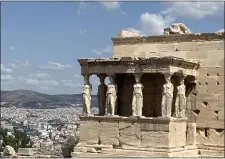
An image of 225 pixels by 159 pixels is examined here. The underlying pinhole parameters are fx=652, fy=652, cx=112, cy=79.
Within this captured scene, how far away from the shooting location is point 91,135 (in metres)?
21.7

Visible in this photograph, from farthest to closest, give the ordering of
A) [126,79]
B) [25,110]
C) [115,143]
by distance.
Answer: [25,110]
[126,79]
[115,143]

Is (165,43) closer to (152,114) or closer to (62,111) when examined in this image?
(152,114)

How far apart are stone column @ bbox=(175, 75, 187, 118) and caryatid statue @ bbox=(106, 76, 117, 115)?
205 cm

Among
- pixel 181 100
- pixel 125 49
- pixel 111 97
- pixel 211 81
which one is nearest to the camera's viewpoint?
pixel 181 100

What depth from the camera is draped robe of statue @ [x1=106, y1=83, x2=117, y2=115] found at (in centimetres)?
2133

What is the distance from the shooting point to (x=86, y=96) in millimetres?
22000

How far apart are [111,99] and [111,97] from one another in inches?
2.6

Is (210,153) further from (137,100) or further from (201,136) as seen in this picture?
(137,100)

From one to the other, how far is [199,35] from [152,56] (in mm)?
1712

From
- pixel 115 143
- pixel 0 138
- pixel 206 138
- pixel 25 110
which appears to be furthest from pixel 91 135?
pixel 25 110

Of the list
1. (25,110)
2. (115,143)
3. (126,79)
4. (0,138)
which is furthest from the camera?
(25,110)

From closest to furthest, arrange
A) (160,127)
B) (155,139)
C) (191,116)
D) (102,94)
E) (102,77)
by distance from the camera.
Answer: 1. (160,127)
2. (155,139)
3. (191,116)
4. (102,77)
5. (102,94)

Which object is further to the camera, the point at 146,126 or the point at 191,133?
the point at 191,133

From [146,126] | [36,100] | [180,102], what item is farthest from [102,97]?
[36,100]
